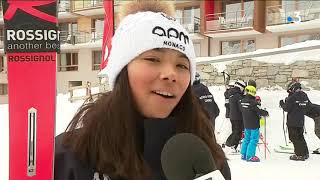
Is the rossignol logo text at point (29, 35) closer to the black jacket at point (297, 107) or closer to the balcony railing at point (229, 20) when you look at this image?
the black jacket at point (297, 107)

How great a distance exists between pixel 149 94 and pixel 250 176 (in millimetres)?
4968

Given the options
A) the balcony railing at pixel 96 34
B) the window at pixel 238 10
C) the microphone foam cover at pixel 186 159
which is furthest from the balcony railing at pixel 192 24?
the microphone foam cover at pixel 186 159

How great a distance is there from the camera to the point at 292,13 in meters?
17.0

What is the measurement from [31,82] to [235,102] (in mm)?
6429

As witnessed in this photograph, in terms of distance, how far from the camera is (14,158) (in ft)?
5.82

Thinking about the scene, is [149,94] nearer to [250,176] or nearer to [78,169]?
[78,169]

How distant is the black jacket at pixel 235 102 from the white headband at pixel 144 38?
20.6ft

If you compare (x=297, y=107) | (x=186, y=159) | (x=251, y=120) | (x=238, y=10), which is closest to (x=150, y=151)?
(x=186, y=159)

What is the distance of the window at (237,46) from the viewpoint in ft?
61.1

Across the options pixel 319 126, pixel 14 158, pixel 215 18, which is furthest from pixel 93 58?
pixel 14 158

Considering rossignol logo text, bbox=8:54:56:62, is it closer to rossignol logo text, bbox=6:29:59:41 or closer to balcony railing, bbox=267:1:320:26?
rossignol logo text, bbox=6:29:59:41

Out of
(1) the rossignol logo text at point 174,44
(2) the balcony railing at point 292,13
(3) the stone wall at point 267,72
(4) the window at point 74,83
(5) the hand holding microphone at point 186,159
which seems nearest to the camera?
(5) the hand holding microphone at point 186,159

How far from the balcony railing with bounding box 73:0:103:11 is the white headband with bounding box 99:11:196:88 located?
2185 cm

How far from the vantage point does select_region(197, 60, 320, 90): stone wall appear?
41.5ft
